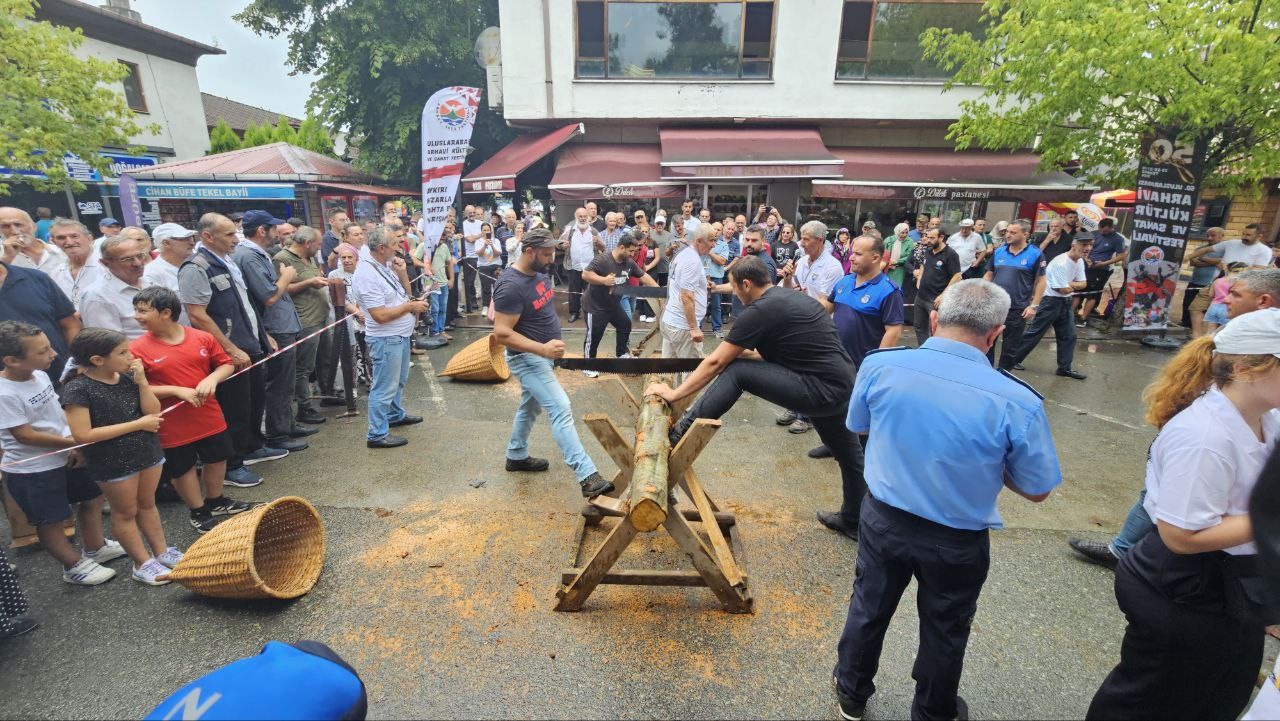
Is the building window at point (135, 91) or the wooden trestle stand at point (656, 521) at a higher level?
the building window at point (135, 91)

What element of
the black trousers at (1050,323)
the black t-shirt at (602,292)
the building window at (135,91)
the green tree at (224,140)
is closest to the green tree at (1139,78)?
the black trousers at (1050,323)

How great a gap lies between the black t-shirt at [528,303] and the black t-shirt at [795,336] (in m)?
1.58

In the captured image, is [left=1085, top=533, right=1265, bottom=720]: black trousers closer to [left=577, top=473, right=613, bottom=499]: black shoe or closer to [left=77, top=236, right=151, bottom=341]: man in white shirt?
[left=577, top=473, right=613, bottom=499]: black shoe

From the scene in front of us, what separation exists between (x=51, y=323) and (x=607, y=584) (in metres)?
4.44

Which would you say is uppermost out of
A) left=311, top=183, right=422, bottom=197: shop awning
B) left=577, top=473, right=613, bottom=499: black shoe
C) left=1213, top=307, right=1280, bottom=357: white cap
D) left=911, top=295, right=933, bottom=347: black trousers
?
left=311, top=183, right=422, bottom=197: shop awning

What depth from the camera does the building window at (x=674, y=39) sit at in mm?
14297

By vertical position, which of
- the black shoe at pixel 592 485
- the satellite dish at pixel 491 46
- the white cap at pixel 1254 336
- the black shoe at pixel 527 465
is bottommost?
the black shoe at pixel 527 465

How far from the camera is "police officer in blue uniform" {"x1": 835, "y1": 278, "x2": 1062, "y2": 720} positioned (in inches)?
79.9

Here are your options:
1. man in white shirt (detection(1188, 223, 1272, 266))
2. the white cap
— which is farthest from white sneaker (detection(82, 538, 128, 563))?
man in white shirt (detection(1188, 223, 1272, 266))

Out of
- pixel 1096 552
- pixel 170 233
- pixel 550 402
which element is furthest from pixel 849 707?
pixel 170 233

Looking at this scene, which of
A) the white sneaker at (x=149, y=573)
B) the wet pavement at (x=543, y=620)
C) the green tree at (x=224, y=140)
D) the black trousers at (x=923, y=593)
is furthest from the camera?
the green tree at (x=224, y=140)

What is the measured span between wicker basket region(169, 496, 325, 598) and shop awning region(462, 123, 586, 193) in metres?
12.0

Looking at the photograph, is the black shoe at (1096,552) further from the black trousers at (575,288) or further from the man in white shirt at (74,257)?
the black trousers at (575,288)

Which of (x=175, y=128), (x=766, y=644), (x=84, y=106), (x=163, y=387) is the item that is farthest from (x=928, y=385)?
(x=175, y=128)
